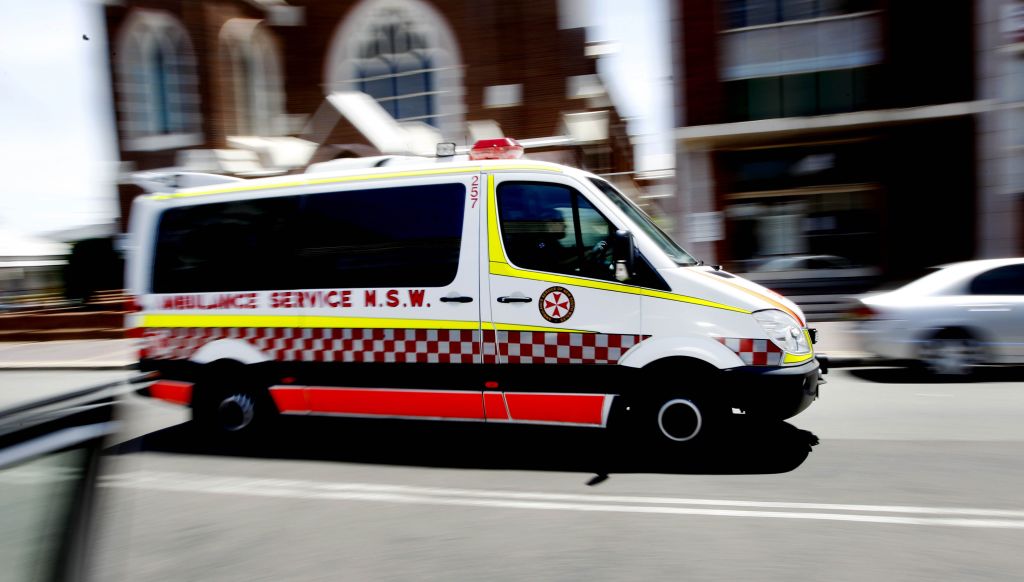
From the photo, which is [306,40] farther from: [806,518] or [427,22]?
[806,518]

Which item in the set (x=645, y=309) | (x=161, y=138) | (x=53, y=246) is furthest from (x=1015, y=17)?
(x=53, y=246)

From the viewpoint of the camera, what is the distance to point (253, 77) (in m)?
30.5

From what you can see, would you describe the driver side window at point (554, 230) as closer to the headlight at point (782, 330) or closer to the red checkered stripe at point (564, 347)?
the red checkered stripe at point (564, 347)

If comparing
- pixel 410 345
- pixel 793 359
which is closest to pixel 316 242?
pixel 410 345

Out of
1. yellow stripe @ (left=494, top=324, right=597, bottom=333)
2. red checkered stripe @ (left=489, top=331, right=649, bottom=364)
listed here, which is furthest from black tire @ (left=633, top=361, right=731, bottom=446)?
yellow stripe @ (left=494, top=324, right=597, bottom=333)

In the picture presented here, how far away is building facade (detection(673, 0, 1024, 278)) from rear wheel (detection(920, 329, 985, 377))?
10.5 m

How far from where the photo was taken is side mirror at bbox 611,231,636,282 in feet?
16.7

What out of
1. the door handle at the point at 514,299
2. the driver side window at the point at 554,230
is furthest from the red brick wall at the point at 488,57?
the door handle at the point at 514,299

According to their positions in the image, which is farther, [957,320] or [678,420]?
[957,320]

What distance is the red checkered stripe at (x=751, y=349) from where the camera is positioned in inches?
202

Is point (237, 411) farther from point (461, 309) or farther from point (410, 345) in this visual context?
point (461, 309)

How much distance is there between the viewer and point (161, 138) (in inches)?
1140

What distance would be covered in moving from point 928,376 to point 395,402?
6600 millimetres

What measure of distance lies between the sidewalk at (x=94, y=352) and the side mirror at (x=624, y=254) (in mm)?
5985
